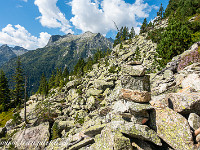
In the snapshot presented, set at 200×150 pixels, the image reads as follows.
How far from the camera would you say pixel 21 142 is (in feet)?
52.2

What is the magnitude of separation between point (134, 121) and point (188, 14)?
57.5 m

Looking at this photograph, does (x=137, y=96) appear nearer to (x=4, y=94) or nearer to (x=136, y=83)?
(x=136, y=83)

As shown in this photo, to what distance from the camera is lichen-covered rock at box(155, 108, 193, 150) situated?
4484 mm

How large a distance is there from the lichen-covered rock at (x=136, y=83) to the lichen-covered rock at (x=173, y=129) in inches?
58.2

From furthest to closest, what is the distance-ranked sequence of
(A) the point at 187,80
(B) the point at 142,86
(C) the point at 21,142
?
(C) the point at 21,142 < (A) the point at 187,80 < (B) the point at 142,86

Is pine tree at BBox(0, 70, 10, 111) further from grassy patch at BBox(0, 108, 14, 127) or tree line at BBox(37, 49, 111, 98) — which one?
tree line at BBox(37, 49, 111, 98)

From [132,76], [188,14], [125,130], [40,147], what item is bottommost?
[40,147]

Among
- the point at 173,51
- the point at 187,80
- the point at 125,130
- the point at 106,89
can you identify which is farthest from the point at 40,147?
the point at 173,51

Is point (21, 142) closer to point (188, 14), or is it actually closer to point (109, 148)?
point (109, 148)

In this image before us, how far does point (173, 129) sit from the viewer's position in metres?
4.93

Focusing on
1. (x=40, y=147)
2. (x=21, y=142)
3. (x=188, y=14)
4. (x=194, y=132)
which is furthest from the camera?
(x=188, y=14)

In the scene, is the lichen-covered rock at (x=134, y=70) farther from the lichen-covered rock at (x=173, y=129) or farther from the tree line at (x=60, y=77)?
the tree line at (x=60, y=77)

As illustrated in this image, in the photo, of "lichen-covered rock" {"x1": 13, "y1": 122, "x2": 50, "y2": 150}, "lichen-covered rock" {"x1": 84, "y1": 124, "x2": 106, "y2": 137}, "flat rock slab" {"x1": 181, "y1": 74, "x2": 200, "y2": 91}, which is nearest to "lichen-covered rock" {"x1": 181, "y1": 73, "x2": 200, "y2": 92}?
"flat rock slab" {"x1": 181, "y1": 74, "x2": 200, "y2": 91}

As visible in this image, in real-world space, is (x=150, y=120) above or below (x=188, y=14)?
below
